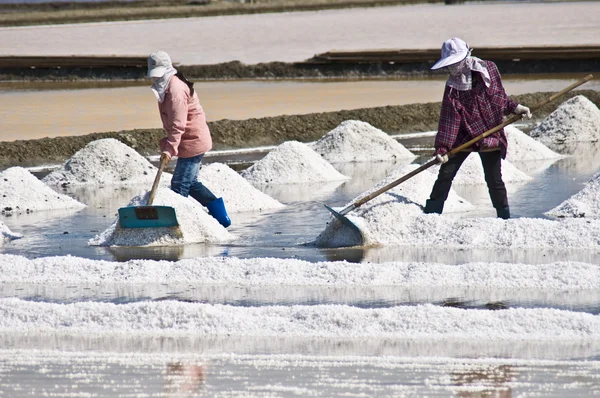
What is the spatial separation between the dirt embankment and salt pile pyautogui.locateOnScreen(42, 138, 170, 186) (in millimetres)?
1588

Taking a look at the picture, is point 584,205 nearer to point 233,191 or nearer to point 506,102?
point 506,102

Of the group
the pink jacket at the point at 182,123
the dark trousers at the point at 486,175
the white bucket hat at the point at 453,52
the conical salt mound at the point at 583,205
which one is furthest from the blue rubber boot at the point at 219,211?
the conical salt mound at the point at 583,205

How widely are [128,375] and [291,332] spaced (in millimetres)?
897

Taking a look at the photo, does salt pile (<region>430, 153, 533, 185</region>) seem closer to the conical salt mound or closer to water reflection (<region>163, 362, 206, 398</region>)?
the conical salt mound

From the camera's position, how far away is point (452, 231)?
7758 millimetres

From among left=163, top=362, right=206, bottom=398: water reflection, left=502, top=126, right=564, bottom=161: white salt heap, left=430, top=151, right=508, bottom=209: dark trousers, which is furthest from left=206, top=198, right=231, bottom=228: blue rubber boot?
left=502, top=126, right=564, bottom=161: white salt heap

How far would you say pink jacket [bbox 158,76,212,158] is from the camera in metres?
7.95

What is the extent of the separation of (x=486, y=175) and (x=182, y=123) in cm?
205

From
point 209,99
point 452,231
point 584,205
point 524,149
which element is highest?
point 209,99

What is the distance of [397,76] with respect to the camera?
2355 cm

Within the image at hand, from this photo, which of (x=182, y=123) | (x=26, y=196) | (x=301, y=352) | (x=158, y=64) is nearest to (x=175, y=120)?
(x=182, y=123)

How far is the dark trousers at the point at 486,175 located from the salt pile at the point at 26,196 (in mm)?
3453

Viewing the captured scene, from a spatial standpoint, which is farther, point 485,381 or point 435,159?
point 435,159

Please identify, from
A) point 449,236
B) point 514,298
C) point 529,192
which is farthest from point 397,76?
point 514,298
